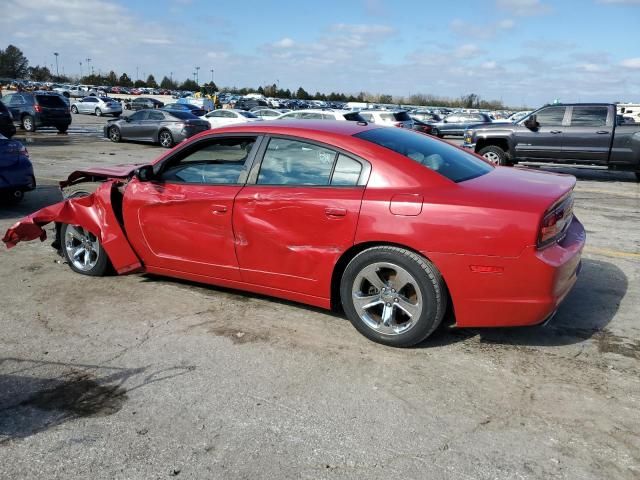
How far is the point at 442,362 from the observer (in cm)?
361

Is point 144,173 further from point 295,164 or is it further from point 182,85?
point 182,85

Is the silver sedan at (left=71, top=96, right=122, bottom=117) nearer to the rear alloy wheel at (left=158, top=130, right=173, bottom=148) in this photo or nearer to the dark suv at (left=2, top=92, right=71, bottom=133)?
the dark suv at (left=2, top=92, right=71, bottom=133)

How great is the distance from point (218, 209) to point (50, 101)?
2333cm

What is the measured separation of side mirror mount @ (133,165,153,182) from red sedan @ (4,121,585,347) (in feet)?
0.04

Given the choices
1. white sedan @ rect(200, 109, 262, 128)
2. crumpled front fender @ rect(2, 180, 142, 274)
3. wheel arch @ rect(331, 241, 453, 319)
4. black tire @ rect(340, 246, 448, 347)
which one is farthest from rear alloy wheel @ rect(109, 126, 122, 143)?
black tire @ rect(340, 246, 448, 347)

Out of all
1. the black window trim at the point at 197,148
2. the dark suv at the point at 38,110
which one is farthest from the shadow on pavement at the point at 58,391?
the dark suv at the point at 38,110

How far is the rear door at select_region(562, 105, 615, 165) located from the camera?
512 inches

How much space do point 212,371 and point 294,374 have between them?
0.52 metres

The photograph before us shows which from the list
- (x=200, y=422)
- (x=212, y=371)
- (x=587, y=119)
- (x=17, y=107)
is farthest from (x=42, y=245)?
(x=17, y=107)

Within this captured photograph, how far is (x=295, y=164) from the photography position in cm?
415

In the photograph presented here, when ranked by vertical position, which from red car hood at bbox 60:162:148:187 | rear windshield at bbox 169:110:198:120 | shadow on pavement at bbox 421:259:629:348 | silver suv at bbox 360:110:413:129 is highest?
silver suv at bbox 360:110:413:129

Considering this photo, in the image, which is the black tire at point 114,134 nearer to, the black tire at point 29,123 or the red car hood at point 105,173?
the black tire at point 29,123

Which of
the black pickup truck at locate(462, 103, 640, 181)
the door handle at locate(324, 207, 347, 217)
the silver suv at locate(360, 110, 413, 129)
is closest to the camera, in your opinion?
the door handle at locate(324, 207, 347, 217)

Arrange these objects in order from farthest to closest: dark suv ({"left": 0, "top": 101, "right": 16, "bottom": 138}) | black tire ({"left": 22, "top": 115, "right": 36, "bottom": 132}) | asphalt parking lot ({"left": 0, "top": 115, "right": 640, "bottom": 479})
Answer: black tire ({"left": 22, "top": 115, "right": 36, "bottom": 132})
dark suv ({"left": 0, "top": 101, "right": 16, "bottom": 138})
asphalt parking lot ({"left": 0, "top": 115, "right": 640, "bottom": 479})
